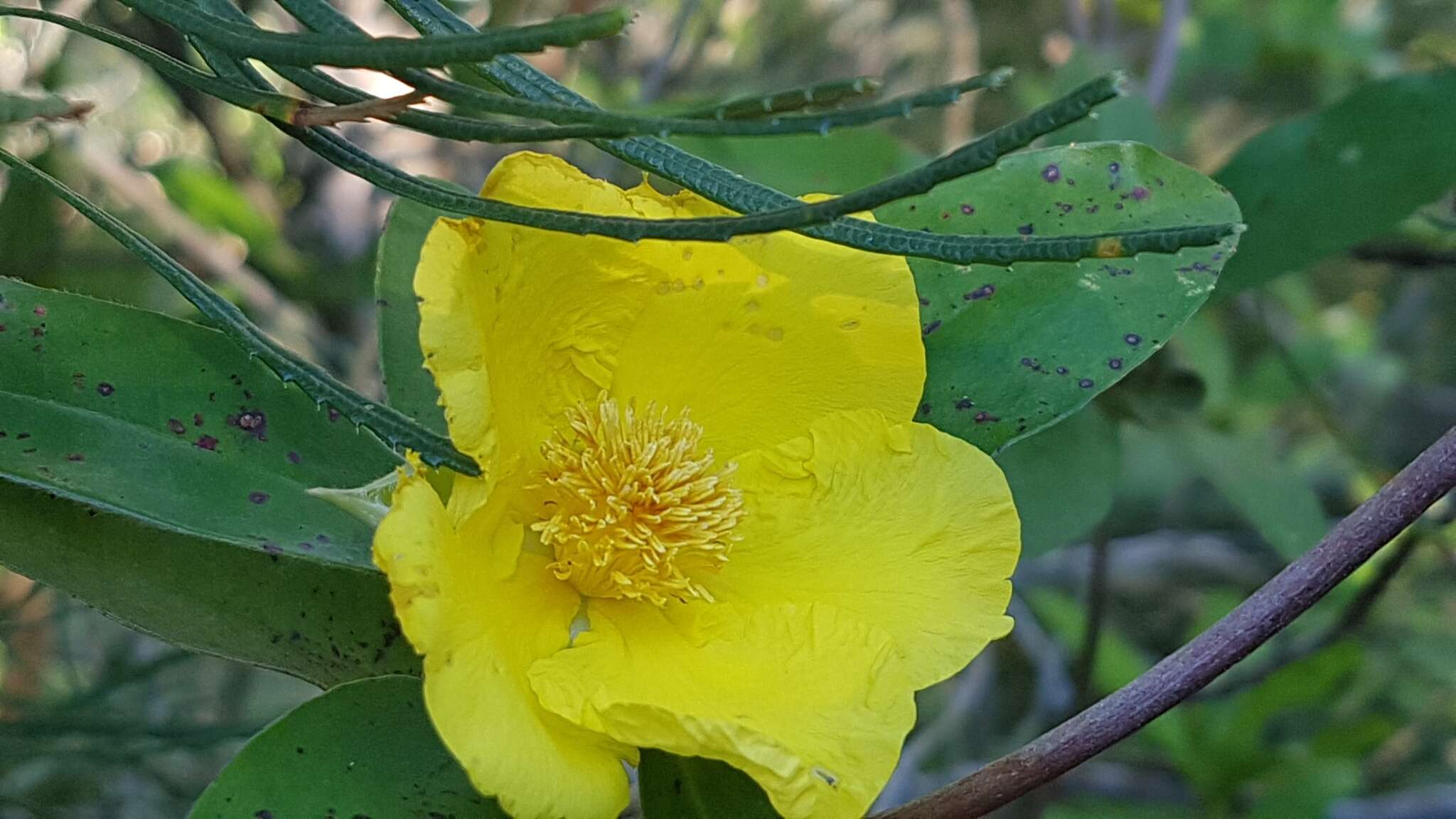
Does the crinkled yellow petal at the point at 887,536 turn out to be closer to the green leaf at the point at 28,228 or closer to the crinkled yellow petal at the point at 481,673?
the crinkled yellow petal at the point at 481,673

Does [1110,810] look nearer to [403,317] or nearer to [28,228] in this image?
[403,317]

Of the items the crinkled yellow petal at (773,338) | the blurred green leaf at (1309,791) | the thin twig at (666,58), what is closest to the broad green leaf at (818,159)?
the thin twig at (666,58)

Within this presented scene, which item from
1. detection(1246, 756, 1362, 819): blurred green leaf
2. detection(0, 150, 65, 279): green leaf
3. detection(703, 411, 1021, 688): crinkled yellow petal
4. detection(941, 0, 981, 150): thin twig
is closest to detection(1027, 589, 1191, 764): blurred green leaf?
detection(1246, 756, 1362, 819): blurred green leaf

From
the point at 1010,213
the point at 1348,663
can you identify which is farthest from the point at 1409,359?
the point at 1010,213

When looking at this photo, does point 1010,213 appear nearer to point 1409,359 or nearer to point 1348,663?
point 1348,663

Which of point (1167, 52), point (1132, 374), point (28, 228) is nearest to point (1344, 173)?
point (1132, 374)

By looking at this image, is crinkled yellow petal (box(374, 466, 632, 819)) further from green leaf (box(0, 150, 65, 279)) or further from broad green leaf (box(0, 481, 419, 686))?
green leaf (box(0, 150, 65, 279))
